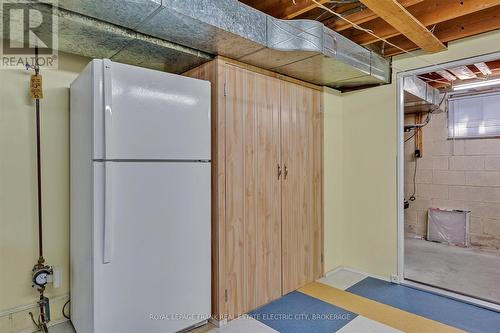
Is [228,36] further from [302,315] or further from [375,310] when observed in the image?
[375,310]

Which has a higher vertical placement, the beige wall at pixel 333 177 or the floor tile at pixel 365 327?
the beige wall at pixel 333 177

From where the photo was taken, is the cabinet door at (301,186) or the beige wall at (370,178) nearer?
the cabinet door at (301,186)

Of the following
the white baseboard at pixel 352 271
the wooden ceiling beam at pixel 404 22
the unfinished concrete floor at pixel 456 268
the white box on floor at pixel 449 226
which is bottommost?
the unfinished concrete floor at pixel 456 268

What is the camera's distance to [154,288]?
2.09m

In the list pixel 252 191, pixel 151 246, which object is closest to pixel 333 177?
pixel 252 191

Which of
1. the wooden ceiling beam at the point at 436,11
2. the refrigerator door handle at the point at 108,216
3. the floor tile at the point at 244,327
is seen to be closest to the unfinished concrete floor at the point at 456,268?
the floor tile at the point at 244,327

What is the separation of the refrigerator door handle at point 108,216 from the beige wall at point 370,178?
8.07 feet

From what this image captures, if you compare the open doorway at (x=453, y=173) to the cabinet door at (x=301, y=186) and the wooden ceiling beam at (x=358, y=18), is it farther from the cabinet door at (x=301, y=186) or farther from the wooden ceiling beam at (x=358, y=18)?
the wooden ceiling beam at (x=358, y=18)

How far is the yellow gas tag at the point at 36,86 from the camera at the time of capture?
220cm

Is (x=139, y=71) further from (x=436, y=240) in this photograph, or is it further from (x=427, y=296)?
(x=436, y=240)

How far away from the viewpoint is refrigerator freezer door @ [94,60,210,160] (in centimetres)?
189

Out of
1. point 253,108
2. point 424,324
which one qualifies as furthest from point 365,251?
point 253,108

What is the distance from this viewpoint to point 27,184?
7.39ft

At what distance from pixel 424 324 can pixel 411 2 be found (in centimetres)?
254
